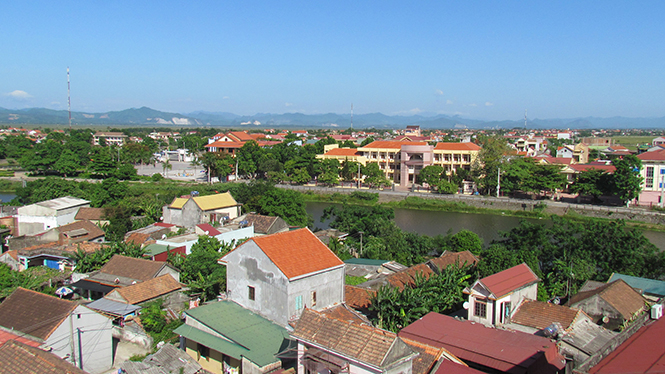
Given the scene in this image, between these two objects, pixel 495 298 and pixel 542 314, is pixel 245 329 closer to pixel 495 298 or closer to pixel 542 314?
pixel 495 298

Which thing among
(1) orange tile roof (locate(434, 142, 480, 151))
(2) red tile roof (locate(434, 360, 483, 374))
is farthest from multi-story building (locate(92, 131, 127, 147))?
(2) red tile roof (locate(434, 360, 483, 374))

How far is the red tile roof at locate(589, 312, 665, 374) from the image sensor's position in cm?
346

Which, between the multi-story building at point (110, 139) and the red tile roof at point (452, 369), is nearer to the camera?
the red tile roof at point (452, 369)

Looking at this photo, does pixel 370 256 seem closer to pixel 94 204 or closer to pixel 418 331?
pixel 418 331

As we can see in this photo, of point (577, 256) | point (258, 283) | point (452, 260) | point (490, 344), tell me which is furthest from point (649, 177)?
point (258, 283)

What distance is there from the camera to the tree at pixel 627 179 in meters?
21.9

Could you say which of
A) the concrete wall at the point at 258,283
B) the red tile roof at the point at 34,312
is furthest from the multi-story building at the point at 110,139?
the concrete wall at the point at 258,283

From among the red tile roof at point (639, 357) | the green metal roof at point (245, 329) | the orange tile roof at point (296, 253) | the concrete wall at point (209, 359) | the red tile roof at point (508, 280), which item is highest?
the red tile roof at point (639, 357)

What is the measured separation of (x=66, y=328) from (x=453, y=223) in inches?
692

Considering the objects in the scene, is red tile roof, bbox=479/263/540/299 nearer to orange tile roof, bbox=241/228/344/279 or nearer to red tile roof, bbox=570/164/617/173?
orange tile roof, bbox=241/228/344/279

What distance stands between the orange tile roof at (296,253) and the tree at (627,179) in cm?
1947

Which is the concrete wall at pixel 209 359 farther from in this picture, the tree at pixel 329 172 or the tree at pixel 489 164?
the tree at pixel 329 172

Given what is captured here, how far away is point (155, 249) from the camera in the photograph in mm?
12281

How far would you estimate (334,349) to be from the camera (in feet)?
17.0
